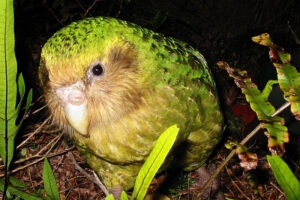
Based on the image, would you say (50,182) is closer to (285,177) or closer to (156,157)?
(156,157)

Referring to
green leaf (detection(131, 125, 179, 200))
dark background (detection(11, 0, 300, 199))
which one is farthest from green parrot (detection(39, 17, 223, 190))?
dark background (detection(11, 0, 300, 199))

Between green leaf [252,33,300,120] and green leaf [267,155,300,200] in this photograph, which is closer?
green leaf [267,155,300,200]

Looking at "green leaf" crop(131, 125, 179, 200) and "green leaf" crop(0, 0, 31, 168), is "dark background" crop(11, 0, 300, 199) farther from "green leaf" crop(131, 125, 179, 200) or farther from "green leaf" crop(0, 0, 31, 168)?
"green leaf" crop(131, 125, 179, 200)

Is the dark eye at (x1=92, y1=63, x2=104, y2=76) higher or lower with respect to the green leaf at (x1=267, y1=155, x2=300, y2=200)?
higher

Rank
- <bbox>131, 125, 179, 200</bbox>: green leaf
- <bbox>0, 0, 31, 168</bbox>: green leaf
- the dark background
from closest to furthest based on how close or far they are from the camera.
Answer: <bbox>131, 125, 179, 200</bbox>: green leaf → <bbox>0, 0, 31, 168</bbox>: green leaf → the dark background

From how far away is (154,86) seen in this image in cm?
185

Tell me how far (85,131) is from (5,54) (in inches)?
26.3

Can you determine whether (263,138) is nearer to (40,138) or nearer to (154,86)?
(154,86)

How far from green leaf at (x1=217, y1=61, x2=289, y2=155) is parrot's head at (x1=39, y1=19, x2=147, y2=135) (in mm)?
628

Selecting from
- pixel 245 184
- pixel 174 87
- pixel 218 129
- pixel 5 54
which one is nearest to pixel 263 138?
pixel 245 184

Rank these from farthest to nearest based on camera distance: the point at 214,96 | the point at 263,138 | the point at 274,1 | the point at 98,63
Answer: the point at 274,1
the point at 263,138
the point at 214,96
the point at 98,63

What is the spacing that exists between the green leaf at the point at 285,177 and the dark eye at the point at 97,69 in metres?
0.98

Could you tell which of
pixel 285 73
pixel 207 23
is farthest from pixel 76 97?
pixel 207 23

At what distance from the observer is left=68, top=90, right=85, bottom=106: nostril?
1.66 metres
